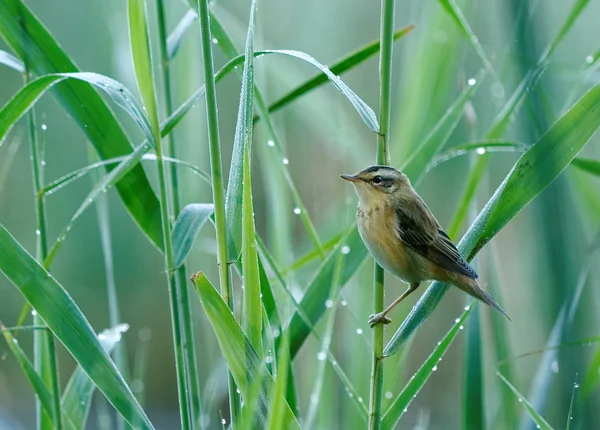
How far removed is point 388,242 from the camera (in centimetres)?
167

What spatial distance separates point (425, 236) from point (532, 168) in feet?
1.78

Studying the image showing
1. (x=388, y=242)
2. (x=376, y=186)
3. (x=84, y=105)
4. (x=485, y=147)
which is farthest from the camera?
(x=376, y=186)

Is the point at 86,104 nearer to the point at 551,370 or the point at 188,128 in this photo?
the point at 188,128

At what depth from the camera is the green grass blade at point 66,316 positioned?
1212 millimetres

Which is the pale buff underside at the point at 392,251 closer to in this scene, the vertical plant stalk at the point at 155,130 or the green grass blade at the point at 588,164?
the green grass blade at the point at 588,164

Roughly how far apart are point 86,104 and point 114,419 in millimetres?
2852

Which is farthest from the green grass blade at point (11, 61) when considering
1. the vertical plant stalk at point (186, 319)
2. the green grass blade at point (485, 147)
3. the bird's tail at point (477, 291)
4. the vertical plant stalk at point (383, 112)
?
the bird's tail at point (477, 291)

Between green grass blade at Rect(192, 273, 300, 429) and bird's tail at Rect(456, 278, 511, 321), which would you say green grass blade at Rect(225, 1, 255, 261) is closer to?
green grass blade at Rect(192, 273, 300, 429)

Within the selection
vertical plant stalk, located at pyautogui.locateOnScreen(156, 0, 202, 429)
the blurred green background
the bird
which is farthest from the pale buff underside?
vertical plant stalk, located at pyautogui.locateOnScreen(156, 0, 202, 429)

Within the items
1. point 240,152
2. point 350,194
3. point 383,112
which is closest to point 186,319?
point 240,152

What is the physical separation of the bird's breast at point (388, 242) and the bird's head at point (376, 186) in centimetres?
3

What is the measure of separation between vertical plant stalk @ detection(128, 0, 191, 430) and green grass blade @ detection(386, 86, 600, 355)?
1.18ft

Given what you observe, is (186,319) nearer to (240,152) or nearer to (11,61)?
(240,152)

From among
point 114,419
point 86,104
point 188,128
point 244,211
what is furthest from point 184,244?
point 114,419
